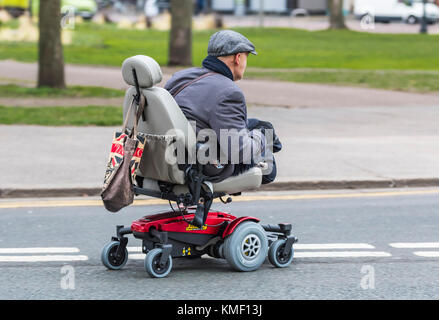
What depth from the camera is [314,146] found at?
11883mm

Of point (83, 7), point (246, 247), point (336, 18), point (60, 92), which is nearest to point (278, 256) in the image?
point (246, 247)

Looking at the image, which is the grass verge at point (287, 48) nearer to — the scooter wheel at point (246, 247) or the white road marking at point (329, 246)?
the white road marking at point (329, 246)

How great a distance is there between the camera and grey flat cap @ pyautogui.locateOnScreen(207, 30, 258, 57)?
5910 mm

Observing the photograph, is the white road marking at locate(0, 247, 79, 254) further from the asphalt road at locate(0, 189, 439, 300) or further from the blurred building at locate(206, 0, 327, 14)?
the blurred building at locate(206, 0, 327, 14)

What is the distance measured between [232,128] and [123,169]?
2.45 feet

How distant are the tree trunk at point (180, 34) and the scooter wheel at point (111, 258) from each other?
1816cm

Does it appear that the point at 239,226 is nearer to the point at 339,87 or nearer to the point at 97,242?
the point at 97,242

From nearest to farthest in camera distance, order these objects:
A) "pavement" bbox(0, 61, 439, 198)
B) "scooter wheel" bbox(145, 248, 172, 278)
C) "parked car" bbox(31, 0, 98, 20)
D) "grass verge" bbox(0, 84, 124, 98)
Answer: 1. "scooter wheel" bbox(145, 248, 172, 278)
2. "pavement" bbox(0, 61, 439, 198)
3. "grass verge" bbox(0, 84, 124, 98)
4. "parked car" bbox(31, 0, 98, 20)

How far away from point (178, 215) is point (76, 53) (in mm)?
23692

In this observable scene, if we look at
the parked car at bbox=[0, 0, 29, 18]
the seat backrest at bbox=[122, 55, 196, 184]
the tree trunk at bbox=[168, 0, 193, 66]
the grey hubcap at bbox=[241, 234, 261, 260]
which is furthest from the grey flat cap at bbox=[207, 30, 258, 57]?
the parked car at bbox=[0, 0, 29, 18]

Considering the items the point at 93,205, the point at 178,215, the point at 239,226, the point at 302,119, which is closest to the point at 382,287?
the point at 239,226

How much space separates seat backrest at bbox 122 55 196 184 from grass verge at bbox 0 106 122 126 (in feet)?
26.4

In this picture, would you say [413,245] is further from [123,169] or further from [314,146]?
[314,146]

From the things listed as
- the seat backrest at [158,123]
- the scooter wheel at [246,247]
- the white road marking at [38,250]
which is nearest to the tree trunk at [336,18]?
the white road marking at [38,250]
